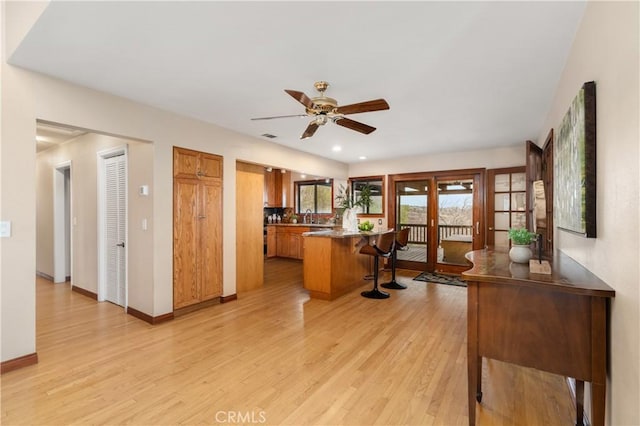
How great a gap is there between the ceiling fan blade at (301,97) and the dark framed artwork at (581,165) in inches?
73.5

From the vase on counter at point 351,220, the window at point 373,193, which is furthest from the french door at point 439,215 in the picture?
the vase on counter at point 351,220

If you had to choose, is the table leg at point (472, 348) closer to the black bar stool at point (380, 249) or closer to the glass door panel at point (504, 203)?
the black bar stool at point (380, 249)

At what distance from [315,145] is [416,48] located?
333 cm

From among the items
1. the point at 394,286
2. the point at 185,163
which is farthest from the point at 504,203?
the point at 185,163

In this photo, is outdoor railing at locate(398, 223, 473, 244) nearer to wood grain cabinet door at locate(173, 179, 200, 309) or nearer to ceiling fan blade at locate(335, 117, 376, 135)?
ceiling fan blade at locate(335, 117, 376, 135)

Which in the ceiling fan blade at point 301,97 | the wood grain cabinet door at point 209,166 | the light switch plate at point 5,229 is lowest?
the light switch plate at point 5,229

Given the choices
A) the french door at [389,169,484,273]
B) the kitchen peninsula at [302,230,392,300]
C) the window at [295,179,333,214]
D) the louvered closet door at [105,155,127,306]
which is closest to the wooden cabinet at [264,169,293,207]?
the window at [295,179,333,214]

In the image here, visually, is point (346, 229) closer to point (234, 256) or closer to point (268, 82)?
point (234, 256)

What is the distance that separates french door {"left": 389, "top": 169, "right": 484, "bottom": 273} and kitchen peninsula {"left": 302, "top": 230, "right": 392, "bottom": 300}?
7.01 feet

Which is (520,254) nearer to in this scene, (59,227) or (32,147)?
(32,147)

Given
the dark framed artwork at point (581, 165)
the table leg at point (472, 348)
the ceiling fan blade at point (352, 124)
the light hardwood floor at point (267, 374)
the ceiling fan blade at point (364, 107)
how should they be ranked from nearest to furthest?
the dark framed artwork at point (581, 165) → the table leg at point (472, 348) → the light hardwood floor at point (267, 374) → the ceiling fan blade at point (364, 107) → the ceiling fan blade at point (352, 124)

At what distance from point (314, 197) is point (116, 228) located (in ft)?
18.0

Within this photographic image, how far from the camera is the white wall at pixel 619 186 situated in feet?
3.67

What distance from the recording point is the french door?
19.6 ft
